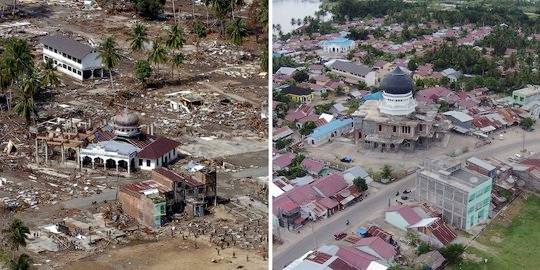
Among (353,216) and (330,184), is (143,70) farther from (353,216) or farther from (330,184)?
(353,216)

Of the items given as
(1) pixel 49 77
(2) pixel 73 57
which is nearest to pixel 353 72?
(1) pixel 49 77

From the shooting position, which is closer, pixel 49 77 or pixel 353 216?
pixel 353 216

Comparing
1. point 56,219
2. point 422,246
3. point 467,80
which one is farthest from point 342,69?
point 56,219

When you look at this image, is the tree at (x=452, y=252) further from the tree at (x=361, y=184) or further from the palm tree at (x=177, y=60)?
the palm tree at (x=177, y=60)

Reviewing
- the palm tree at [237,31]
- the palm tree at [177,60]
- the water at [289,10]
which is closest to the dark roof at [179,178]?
the palm tree at [177,60]

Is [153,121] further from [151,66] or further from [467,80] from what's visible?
[467,80]

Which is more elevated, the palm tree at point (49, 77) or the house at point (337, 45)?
the house at point (337, 45)
